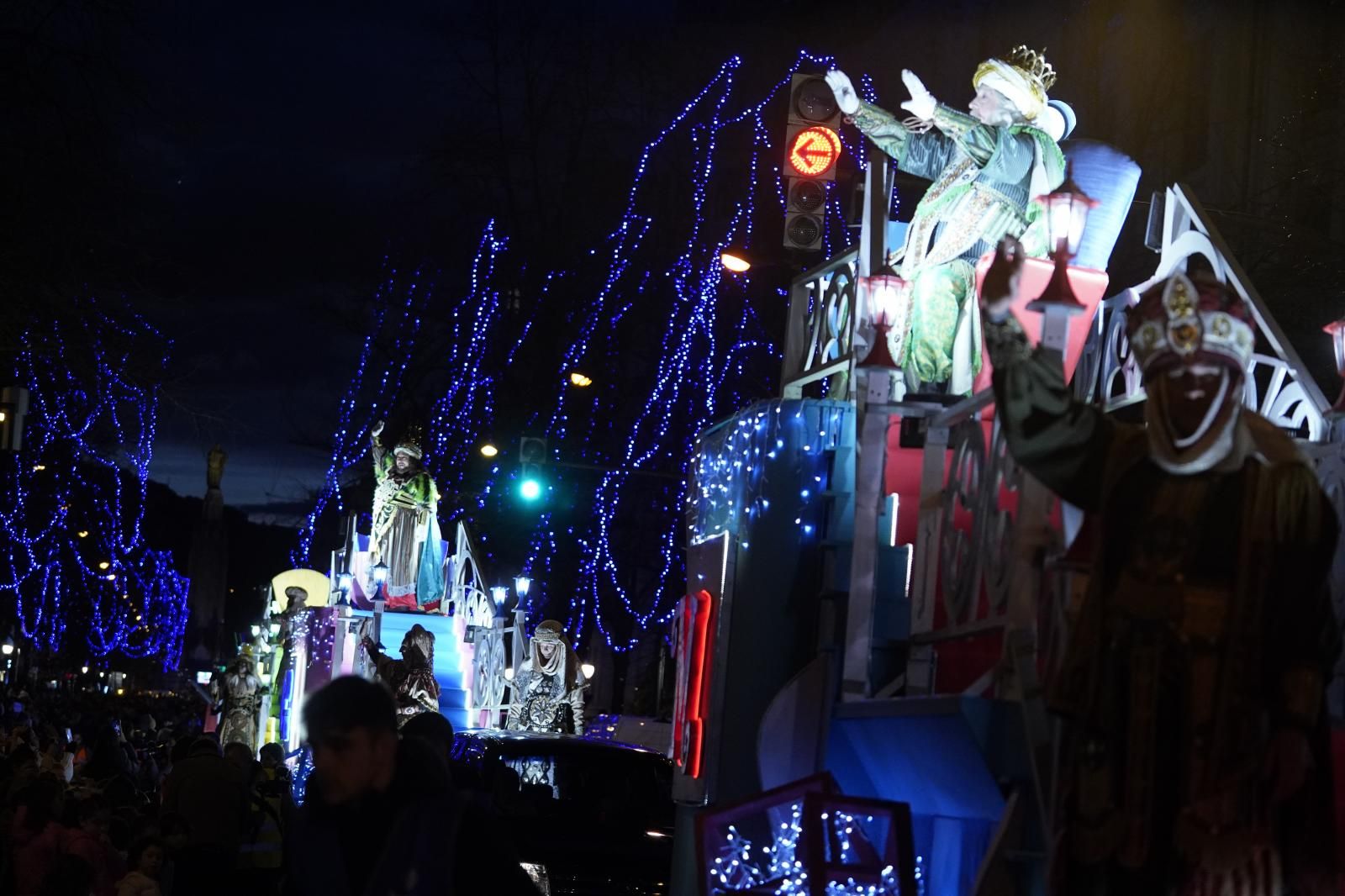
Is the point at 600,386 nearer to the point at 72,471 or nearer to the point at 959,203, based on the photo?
the point at 72,471

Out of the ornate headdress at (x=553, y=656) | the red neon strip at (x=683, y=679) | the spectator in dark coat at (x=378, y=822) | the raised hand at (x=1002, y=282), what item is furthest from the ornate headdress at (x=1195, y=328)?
the ornate headdress at (x=553, y=656)

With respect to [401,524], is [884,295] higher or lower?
lower

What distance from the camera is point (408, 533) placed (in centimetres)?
2752

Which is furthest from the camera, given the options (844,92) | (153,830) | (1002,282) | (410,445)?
(410,445)

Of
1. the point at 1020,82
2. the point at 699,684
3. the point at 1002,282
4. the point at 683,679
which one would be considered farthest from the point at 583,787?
the point at 1002,282

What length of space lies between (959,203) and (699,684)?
10.4 ft

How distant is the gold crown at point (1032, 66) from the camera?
9.94 metres

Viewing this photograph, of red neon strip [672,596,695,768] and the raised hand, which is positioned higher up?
the raised hand

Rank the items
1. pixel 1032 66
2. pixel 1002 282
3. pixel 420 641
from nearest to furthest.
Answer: pixel 1002 282, pixel 1032 66, pixel 420 641

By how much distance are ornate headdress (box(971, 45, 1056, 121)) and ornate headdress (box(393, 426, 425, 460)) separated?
18.7 m

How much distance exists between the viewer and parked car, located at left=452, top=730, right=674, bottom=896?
12.7 m

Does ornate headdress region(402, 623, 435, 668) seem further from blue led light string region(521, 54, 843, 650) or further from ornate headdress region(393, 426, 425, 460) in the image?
blue led light string region(521, 54, 843, 650)

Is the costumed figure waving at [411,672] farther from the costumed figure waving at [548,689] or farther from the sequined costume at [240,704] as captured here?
the sequined costume at [240,704]

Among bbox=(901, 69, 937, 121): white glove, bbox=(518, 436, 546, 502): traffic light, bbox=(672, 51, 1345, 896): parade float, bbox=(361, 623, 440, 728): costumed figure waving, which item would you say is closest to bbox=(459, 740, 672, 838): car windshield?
bbox=(672, 51, 1345, 896): parade float
